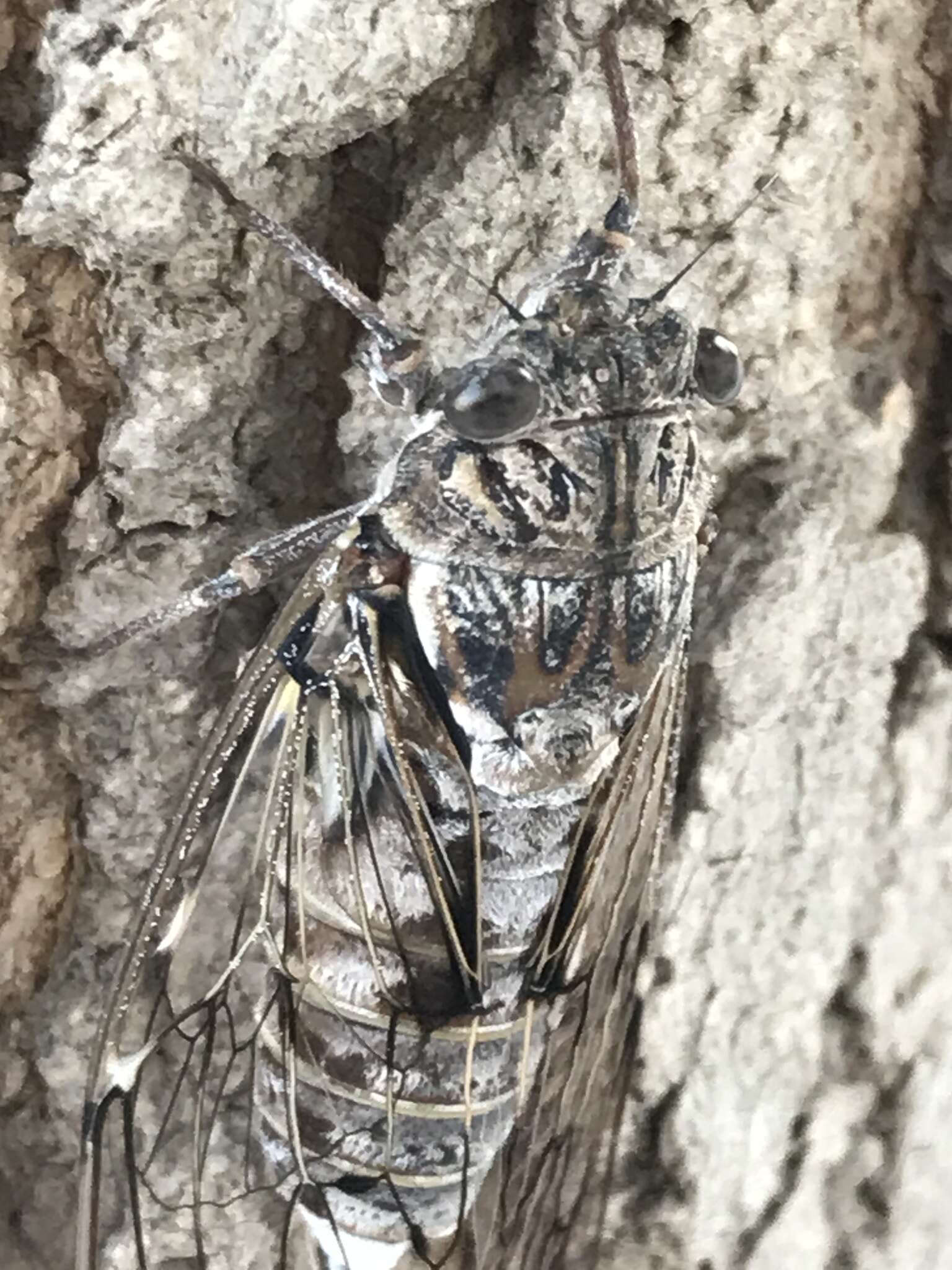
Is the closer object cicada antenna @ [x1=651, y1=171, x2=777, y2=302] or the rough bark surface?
the rough bark surface

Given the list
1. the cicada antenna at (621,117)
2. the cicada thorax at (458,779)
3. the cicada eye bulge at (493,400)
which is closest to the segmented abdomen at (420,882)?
the cicada thorax at (458,779)

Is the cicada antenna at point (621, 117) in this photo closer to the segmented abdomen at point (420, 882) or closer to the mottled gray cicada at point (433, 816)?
the mottled gray cicada at point (433, 816)

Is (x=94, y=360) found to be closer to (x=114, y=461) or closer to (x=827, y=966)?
(x=114, y=461)

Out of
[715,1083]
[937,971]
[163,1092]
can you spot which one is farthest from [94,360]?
[937,971]

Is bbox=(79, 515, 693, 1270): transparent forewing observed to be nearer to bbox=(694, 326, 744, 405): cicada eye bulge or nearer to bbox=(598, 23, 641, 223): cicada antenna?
bbox=(694, 326, 744, 405): cicada eye bulge

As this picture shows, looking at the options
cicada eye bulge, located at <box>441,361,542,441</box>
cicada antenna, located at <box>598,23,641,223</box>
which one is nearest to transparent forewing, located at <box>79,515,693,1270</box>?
cicada eye bulge, located at <box>441,361,542,441</box>

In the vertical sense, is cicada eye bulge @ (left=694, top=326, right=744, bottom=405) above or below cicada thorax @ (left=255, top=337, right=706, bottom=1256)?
above
